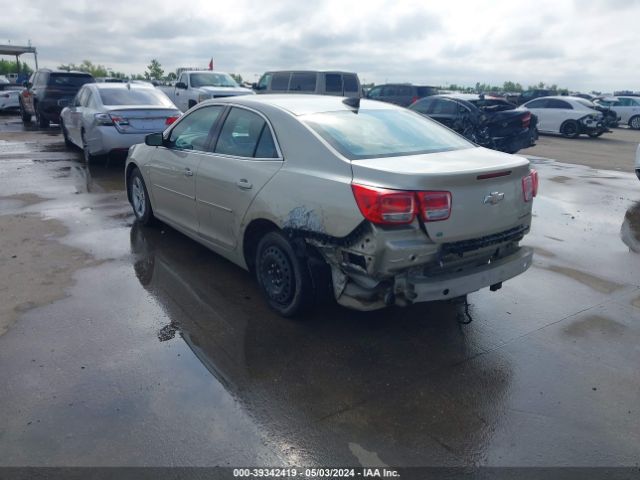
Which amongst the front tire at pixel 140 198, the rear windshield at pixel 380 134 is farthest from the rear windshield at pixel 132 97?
the rear windshield at pixel 380 134

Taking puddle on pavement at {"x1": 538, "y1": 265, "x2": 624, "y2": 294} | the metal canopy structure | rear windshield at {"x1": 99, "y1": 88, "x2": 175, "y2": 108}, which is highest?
the metal canopy structure

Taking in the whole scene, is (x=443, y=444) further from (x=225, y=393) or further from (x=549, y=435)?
(x=225, y=393)

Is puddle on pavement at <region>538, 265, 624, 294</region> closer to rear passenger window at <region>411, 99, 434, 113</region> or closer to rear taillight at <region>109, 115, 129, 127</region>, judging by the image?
rear taillight at <region>109, 115, 129, 127</region>

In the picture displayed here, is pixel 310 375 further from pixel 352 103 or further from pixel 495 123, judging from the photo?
pixel 495 123

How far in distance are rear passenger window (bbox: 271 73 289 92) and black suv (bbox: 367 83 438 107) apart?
4266 millimetres

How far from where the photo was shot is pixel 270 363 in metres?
3.59

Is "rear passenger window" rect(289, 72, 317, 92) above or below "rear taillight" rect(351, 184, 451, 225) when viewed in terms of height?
above

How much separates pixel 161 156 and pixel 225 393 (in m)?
3.25

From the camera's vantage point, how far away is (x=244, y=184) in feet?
14.0

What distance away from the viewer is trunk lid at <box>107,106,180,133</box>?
962 cm

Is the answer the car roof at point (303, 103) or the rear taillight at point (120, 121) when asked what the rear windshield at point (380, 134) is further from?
the rear taillight at point (120, 121)

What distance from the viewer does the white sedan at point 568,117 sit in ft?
65.7

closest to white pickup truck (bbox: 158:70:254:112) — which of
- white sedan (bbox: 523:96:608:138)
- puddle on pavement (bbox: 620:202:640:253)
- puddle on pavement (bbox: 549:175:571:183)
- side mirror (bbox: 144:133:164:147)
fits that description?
puddle on pavement (bbox: 549:175:571:183)

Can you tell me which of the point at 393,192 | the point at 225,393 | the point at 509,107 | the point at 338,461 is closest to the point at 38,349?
the point at 225,393
